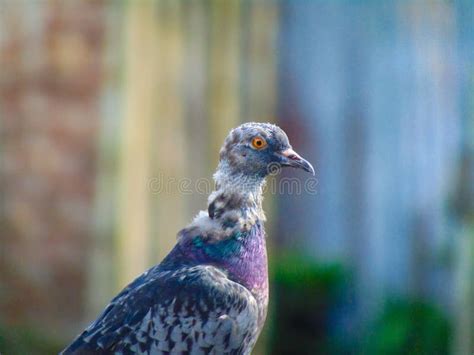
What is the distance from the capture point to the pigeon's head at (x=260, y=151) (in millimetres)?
3793

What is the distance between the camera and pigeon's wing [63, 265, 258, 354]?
12.5 ft

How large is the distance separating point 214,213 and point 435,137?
152 inches

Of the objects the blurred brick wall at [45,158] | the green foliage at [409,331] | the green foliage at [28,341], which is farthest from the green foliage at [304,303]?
the green foliage at [28,341]

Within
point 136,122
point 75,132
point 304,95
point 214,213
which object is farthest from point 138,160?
point 214,213

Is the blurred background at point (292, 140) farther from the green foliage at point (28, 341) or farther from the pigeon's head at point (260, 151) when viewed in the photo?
the pigeon's head at point (260, 151)

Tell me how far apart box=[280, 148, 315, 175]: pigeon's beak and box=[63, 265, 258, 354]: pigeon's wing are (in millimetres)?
493

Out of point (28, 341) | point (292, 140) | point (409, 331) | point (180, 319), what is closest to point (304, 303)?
point (409, 331)

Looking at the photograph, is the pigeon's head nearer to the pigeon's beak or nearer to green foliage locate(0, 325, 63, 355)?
the pigeon's beak

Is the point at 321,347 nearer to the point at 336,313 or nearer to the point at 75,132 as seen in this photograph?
the point at 336,313

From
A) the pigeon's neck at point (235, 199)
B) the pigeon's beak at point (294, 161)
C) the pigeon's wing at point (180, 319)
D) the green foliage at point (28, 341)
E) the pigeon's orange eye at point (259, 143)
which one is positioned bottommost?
the green foliage at point (28, 341)

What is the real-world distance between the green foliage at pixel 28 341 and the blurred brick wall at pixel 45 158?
0.11 metres

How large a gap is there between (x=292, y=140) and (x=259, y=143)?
4.09 metres

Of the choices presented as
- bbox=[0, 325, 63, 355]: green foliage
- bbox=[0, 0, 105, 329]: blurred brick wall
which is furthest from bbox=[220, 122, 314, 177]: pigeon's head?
bbox=[0, 325, 63, 355]: green foliage

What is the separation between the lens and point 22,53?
7.23 metres
